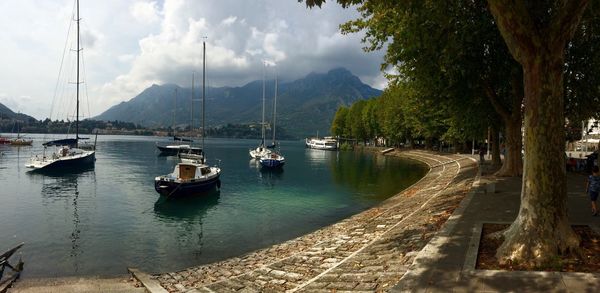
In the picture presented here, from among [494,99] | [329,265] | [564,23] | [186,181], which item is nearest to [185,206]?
[186,181]

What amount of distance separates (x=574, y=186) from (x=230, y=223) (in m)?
21.3

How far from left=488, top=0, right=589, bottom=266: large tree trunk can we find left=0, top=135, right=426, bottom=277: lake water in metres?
13.3

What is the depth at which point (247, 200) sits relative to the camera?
35.6 meters

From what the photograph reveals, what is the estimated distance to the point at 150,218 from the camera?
91.1 ft

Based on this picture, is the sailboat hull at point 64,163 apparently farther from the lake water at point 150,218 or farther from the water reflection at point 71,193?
the lake water at point 150,218

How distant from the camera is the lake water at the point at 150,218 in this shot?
18906 mm

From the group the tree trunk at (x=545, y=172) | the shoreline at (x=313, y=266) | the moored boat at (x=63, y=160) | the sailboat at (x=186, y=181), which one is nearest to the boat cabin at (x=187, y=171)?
the sailboat at (x=186, y=181)

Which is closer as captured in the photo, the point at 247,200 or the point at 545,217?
the point at 545,217

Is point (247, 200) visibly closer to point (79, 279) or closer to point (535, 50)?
point (79, 279)

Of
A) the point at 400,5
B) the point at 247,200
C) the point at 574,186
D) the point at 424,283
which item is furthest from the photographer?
the point at 247,200

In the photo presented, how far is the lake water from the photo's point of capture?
18.9 m

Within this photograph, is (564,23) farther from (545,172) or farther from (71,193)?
(71,193)

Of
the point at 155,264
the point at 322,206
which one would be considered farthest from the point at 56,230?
the point at 322,206

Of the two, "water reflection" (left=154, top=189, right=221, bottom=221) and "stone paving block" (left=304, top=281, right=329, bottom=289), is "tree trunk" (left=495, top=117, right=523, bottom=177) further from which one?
"stone paving block" (left=304, top=281, right=329, bottom=289)
